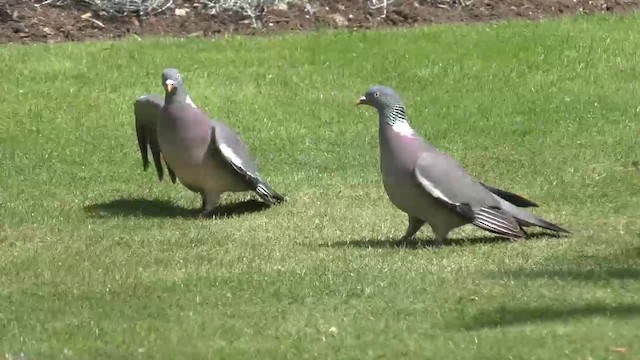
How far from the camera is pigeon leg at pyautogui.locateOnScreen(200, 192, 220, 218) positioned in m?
9.84

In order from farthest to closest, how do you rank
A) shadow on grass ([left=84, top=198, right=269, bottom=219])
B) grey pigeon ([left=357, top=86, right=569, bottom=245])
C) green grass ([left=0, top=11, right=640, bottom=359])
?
shadow on grass ([left=84, top=198, right=269, bottom=219]) → grey pigeon ([left=357, top=86, right=569, bottom=245]) → green grass ([left=0, top=11, right=640, bottom=359])

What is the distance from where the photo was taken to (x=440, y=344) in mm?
6227

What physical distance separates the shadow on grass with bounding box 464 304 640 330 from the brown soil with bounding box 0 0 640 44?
24.5ft

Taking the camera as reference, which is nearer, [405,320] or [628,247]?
[405,320]

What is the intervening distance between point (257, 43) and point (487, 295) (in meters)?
6.71

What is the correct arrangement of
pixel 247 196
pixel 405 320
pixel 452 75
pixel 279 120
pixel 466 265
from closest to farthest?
1. pixel 405 320
2. pixel 466 265
3. pixel 247 196
4. pixel 279 120
5. pixel 452 75

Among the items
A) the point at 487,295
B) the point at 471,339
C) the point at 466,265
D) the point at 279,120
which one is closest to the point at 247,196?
the point at 279,120

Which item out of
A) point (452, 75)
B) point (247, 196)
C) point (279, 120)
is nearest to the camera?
point (247, 196)

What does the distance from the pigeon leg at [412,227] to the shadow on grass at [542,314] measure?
181 cm

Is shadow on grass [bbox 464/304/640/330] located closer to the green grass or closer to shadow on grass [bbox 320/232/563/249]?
the green grass

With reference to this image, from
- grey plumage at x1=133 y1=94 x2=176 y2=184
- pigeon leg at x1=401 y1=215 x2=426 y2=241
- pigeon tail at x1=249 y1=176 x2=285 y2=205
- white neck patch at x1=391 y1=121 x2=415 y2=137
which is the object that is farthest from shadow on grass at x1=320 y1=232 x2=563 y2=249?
grey plumage at x1=133 y1=94 x2=176 y2=184

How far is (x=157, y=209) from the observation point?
10.0m

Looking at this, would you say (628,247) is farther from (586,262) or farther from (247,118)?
(247,118)

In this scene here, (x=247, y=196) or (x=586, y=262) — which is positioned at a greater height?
(x=586, y=262)
